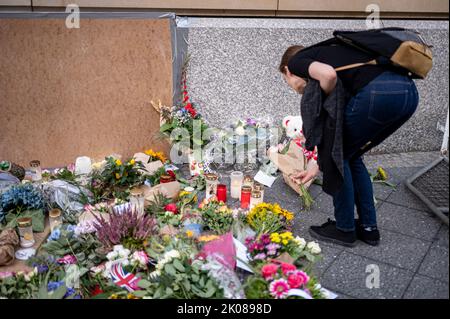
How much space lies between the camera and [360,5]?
15.7ft

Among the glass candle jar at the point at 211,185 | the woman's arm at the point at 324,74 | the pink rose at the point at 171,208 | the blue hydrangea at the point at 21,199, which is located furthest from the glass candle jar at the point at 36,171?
the woman's arm at the point at 324,74

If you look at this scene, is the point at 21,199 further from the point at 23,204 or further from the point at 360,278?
the point at 360,278

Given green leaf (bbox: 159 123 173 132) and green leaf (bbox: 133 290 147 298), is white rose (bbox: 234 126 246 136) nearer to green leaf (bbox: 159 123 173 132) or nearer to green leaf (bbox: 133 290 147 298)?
green leaf (bbox: 159 123 173 132)

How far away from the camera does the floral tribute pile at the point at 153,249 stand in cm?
241

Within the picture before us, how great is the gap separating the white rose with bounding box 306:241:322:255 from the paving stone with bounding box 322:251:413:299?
12 cm

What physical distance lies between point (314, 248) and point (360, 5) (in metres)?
2.88

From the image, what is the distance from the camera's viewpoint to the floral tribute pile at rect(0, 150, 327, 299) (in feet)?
7.90

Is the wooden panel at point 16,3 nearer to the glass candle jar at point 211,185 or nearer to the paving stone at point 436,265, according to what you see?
the glass candle jar at point 211,185

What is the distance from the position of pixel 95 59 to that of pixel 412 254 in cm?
296

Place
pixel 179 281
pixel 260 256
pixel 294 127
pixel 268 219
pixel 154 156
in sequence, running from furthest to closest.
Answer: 1. pixel 154 156
2. pixel 294 127
3. pixel 268 219
4. pixel 260 256
5. pixel 179 281

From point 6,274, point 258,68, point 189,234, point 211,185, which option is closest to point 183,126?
point 211,185

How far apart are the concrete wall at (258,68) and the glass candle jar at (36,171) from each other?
1.47 m
